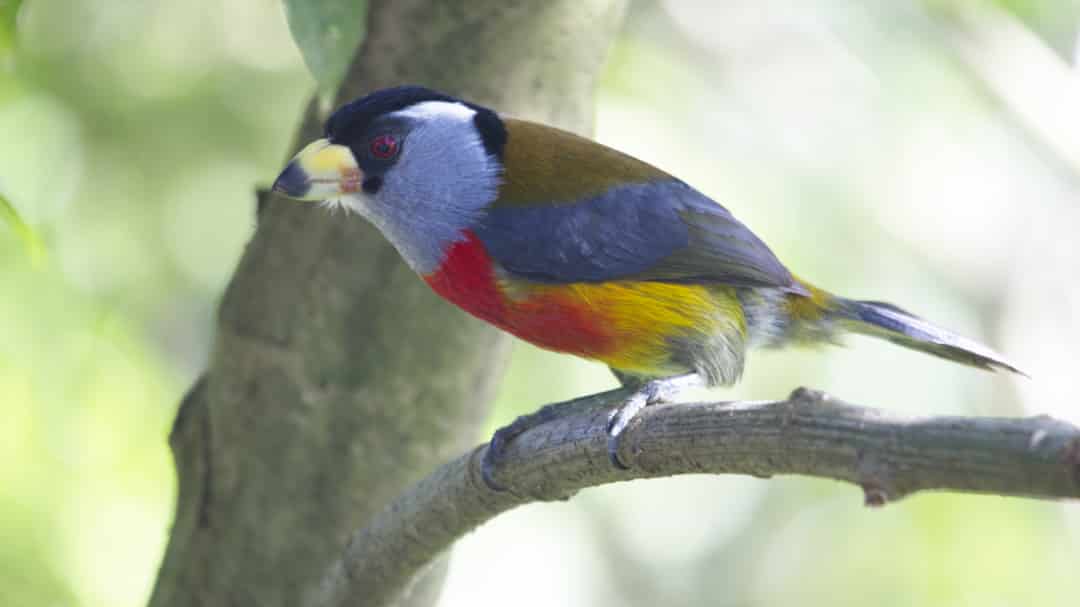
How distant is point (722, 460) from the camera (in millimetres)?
2033

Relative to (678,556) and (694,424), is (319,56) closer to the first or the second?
(694,424)

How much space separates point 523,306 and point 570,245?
194 millimetres

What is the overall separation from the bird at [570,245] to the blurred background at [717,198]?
4.19 ft

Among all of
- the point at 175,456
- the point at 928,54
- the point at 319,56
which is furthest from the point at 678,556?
the point at 319,56

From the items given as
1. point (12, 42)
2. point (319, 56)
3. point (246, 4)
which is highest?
point (246, 4)

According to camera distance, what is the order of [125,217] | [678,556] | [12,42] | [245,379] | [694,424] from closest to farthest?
1. [694,424]
2. [12,42]
3. [245,379]
4. [125,217]
5. [678,556]

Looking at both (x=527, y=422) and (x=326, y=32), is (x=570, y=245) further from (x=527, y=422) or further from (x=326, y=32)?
(x=326, y=32)

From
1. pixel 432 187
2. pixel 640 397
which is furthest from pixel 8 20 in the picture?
pixel 640 397

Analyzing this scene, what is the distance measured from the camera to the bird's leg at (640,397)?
7.54 ft

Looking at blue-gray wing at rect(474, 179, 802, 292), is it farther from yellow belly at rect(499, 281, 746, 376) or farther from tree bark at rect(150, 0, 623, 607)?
tree bark at rect(150, 0, 623, 607)

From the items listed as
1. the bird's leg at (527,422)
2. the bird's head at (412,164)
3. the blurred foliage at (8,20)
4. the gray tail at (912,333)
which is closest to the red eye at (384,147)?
the bird's head at (412,164)

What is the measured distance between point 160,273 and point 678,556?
2.58 metres

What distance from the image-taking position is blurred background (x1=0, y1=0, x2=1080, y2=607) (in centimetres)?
434

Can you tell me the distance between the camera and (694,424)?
6.89ft
